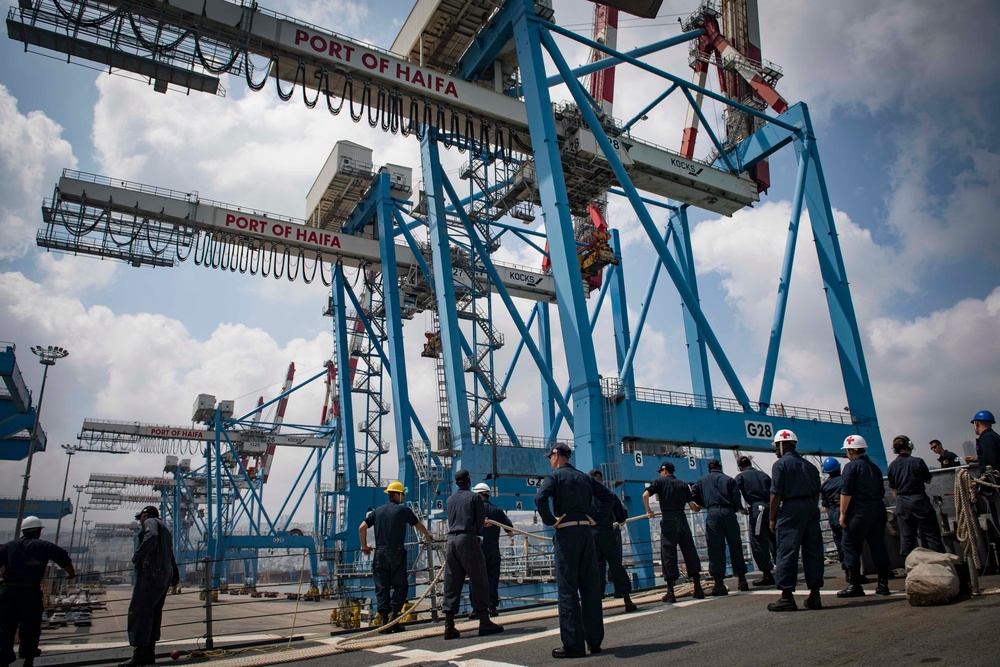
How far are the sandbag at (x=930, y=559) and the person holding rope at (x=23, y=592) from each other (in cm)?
842

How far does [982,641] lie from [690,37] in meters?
21.3

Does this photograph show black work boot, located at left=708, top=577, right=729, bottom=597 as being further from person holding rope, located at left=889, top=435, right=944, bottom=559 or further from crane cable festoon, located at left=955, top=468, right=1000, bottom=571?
crane cable festoon, located at left=955, top=468, right=1000, bottom=571

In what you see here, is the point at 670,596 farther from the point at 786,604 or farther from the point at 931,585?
the point at 931,585

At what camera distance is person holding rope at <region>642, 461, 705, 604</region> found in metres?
8.98

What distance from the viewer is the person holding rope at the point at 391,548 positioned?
8680mm

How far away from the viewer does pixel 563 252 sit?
15.7 m

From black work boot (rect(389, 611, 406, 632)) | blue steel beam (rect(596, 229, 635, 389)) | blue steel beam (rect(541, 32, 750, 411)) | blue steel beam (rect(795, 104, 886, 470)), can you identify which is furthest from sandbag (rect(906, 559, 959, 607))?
blue steel beam (rect(596, 229, 635, 389))

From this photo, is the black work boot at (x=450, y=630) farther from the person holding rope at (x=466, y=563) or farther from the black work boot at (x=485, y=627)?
the black work boot at (x=485, y=627)

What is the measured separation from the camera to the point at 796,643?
5219 millimetres

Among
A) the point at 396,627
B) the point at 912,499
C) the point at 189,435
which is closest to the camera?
the point at 912,499

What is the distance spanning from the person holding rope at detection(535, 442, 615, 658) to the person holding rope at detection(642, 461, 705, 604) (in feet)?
10.2

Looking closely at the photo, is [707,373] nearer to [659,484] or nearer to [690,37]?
[690,37]

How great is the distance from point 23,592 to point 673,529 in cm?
750

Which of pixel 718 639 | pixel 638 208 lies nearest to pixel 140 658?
pixel 718 639
